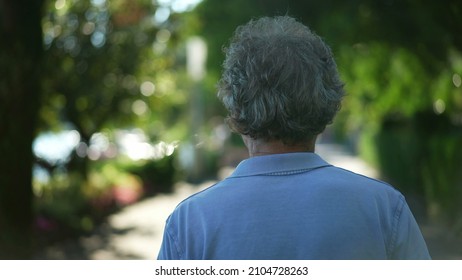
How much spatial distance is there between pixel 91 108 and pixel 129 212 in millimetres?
1911

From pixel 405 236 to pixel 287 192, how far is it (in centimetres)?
22

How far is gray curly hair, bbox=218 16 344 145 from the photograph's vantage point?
1.21m

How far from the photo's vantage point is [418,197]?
681cm

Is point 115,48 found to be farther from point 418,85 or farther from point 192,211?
point 192,211

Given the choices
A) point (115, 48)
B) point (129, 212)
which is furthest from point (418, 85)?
point (115, 48)

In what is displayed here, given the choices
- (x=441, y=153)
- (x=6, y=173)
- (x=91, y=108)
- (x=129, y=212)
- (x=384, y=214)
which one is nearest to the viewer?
(x=384, y=214)

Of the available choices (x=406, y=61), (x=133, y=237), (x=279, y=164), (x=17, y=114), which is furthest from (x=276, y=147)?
(x=406, y=61)

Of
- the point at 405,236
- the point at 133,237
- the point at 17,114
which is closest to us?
the point at 405,236

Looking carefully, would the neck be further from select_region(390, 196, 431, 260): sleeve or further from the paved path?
the paved path

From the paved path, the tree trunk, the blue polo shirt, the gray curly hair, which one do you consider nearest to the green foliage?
the paved path

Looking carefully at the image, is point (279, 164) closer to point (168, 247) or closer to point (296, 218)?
point (296, 218)

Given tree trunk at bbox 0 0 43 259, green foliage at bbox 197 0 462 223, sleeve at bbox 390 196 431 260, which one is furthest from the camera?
green foliage at bbox 197 0 462 223

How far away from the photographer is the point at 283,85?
3.96ft
